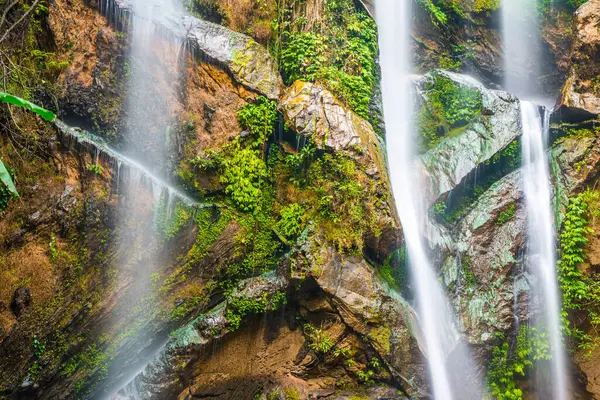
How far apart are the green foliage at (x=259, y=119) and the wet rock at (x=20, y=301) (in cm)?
454

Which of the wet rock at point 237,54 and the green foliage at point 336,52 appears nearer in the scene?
the wet rock at point 237,54

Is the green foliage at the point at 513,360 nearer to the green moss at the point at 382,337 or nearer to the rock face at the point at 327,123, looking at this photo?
the green moss at the point at 382,337

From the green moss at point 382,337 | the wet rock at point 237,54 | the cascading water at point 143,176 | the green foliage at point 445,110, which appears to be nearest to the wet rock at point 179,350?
the cascading water at point 143,176

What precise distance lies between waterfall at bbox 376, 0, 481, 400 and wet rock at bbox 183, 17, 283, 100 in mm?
3469

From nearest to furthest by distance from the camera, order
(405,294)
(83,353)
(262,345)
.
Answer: (83,353), (262,345), (405,294)

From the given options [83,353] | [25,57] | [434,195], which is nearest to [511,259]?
[434,195]

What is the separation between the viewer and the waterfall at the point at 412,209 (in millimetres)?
7379

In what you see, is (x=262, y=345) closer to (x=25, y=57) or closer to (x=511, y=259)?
(x=511, y=259)

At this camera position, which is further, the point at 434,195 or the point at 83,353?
the point at 434,195

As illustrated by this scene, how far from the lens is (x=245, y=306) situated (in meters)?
6.77

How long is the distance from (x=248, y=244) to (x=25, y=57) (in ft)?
16.3

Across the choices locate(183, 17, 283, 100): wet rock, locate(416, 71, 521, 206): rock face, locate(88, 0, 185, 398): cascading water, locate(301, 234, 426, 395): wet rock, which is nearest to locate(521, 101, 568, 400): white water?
locate(416, 71, 521, 206): rock face

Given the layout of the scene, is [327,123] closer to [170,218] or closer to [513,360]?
[170,218]

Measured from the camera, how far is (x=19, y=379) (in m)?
5.70
